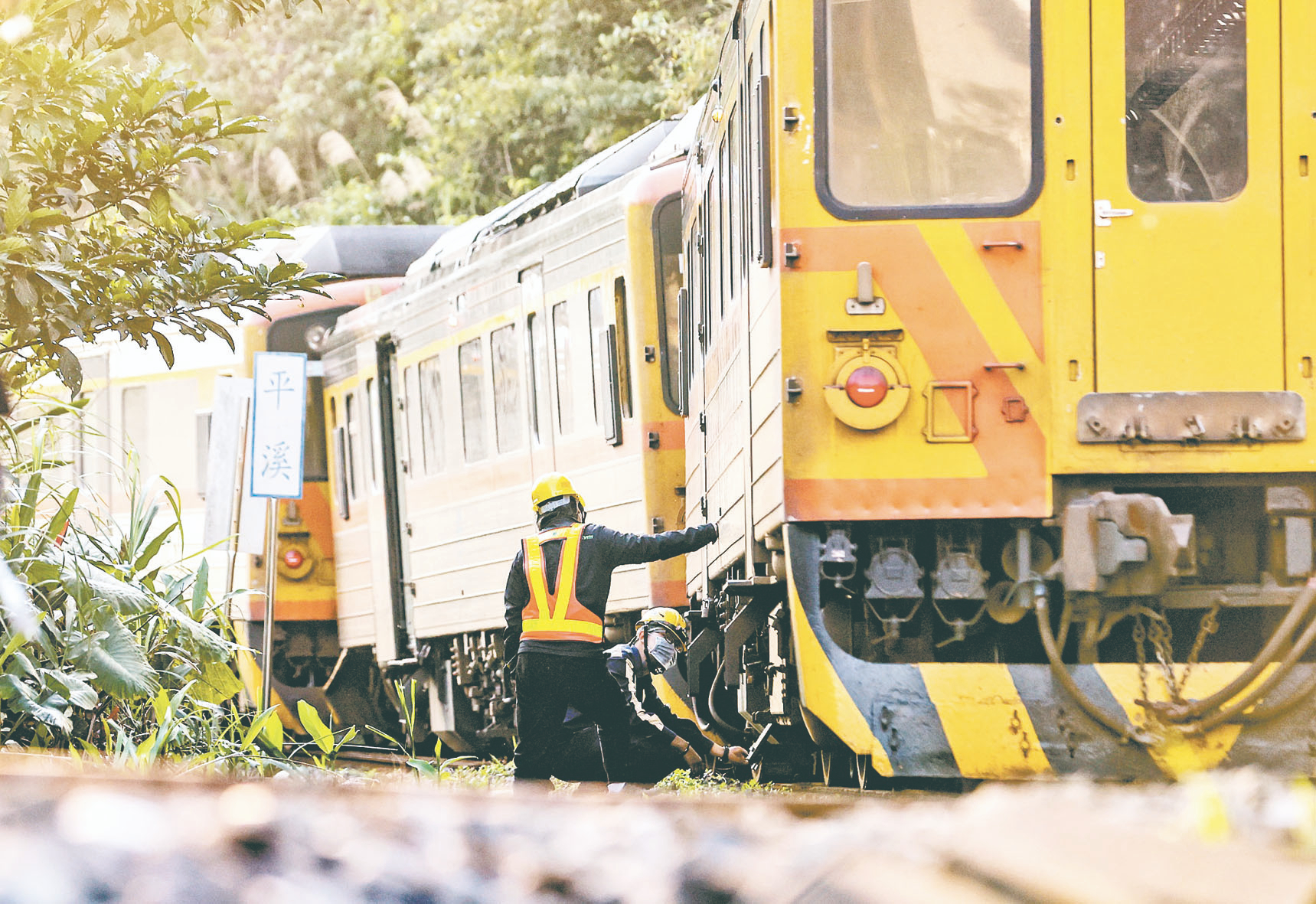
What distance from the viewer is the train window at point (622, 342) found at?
9.63m

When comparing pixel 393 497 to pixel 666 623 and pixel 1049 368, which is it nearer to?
pixel 666 623

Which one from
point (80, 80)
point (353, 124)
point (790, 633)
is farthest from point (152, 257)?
point (353, 124)

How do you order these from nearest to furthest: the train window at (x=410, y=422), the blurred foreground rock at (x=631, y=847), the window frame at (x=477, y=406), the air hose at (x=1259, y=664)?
the blurred foreground rock at (x=631, y=847), the air hose at (x=1259, y=664), the window frame at (x=477, y=406), the train window at (x=410, y=422)

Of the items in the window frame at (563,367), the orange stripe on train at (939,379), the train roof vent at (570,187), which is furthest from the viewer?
the train roof vent at (570,187)

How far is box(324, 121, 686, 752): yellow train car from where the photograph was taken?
31.3ft

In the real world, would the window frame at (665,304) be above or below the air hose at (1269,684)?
above

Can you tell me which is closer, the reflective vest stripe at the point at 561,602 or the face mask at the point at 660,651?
the reflective vest stripe at the point at 561,602

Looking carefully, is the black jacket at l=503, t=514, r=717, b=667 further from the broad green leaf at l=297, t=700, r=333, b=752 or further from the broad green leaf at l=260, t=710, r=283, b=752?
the broad green leaf at l=260, t=710, r=283, b=752

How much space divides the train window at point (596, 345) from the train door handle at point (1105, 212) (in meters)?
4.71

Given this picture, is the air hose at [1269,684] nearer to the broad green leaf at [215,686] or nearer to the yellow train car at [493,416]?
the broad green leaf at [215,686]

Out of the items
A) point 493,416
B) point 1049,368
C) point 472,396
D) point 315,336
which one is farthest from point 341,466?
point 1049,368

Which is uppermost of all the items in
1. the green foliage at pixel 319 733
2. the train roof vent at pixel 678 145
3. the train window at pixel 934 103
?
the train roof vent at pixel 678 145

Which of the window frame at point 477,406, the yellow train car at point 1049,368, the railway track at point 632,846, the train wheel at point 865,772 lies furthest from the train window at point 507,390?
the railway track at point 632,846

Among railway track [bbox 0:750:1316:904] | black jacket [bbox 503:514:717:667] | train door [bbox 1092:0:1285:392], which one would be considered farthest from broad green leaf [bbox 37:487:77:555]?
railway track [bbox 0:750:1316:904]
